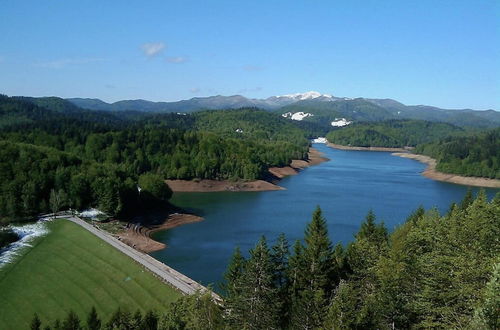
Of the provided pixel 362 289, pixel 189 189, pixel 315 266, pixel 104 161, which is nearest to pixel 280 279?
pixel 315 266

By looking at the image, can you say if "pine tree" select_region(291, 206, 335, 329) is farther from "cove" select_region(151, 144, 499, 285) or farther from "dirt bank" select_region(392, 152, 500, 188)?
"dirt bank" select_region(392, 152, 500, 188)

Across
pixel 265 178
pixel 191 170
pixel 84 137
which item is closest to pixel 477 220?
pixel 191 170

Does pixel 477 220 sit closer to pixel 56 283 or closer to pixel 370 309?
pixel 370 309

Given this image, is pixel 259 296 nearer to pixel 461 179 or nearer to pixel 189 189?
pixel 189 189

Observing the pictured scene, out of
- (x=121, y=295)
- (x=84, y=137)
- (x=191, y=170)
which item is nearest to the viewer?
(x=121, y=295)

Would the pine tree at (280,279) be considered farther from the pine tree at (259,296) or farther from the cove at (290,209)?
the cove at (290,209)

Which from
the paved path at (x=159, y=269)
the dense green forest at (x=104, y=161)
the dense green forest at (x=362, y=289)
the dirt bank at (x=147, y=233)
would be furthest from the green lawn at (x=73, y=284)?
the dense green forest at (x=104, y=161)

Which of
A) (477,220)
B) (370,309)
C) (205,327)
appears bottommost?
(205,327)
